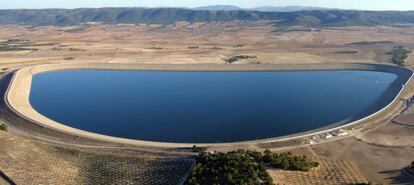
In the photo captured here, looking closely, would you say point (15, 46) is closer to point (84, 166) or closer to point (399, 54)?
point (399, 54)

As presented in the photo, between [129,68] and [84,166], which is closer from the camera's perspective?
[84,166]

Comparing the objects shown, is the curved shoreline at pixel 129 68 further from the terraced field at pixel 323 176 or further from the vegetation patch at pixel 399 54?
the terraced field at pixel 323 176

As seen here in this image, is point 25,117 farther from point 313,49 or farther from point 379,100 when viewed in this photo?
point 313,49

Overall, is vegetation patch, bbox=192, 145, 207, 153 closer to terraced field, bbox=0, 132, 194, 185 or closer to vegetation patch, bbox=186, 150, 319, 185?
terraced field, bbox=0, 132, 194, 185

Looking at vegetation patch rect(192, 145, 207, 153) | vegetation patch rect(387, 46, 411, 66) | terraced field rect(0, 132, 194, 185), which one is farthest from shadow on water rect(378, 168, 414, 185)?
vegetation patch rect(387, 46, 411, 66)

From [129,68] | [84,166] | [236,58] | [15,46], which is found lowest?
[15,46]

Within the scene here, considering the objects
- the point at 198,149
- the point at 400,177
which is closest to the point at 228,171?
the point at 198,149

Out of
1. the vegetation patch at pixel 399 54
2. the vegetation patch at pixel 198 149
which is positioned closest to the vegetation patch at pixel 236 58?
the vegetation patch at pixel 399 54
